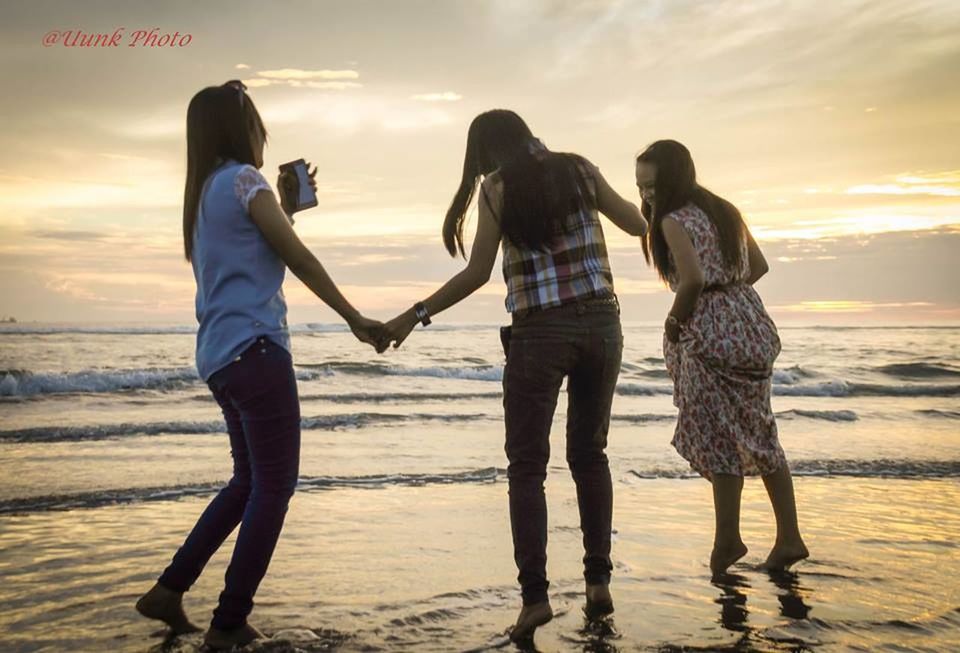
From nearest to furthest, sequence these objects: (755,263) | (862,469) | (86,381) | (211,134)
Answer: (211,134) → (755,263) → (862,469) → (86,381)

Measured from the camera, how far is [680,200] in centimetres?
420

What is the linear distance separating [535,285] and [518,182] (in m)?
0.38

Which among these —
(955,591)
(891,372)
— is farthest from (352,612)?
(891,372)

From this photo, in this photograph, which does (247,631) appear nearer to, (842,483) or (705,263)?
(705,263)

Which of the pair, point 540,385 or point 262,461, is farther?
point 540,385

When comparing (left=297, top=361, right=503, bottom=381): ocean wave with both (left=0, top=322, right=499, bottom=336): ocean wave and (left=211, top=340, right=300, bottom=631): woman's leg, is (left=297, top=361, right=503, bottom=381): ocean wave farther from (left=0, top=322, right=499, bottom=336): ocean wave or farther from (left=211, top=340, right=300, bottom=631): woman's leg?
(left=211, top=340, right=300, bottom=631): woman's leg

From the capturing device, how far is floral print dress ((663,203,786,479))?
414 centimetres

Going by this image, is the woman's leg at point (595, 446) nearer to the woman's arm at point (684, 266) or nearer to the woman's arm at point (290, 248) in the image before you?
the woman's arm at point (684, 266)

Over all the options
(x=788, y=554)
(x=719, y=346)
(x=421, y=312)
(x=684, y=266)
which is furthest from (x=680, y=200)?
(x=788, y=554)

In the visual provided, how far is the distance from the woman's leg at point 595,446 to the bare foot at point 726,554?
0.74 meters

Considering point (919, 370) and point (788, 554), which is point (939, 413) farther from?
point (788, 554)

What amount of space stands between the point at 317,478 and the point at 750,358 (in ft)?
13.1

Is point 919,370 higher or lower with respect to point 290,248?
lower

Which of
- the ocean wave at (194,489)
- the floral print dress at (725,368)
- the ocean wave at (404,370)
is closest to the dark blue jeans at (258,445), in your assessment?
the floral print dress at (725,368)
